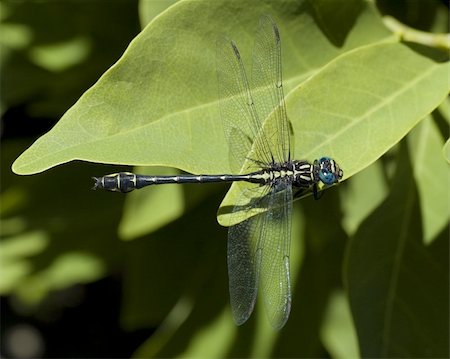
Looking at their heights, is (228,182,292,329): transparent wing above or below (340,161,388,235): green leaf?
above

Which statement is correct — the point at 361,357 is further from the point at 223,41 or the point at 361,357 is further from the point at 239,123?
the point at 223,41

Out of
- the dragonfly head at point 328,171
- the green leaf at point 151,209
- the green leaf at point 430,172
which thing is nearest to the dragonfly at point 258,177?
the dragonfly head at point 328,171

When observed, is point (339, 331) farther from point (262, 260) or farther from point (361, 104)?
point (361, 104)

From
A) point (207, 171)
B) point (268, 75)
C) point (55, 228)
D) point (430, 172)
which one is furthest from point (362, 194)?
point (55, 228)

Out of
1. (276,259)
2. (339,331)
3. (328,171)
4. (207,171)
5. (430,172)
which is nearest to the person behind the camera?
(207,171)

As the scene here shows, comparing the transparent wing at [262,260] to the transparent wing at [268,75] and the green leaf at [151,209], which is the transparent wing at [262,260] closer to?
the transparent wing at [268,75]

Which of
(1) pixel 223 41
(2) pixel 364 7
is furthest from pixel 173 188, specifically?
(2) pixel 364 7

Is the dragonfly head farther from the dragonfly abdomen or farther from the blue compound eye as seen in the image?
the dragonfly abdomen

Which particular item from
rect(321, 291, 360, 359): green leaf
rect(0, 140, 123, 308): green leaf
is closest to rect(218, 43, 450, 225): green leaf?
rect(321, 291, 360, 359): green leaf
